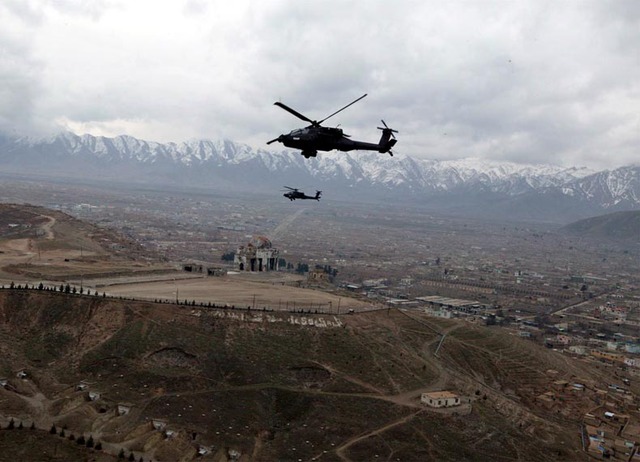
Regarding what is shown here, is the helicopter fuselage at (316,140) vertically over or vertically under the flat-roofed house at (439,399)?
over

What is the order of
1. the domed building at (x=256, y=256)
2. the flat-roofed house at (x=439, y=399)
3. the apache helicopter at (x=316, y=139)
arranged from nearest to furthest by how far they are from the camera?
the apache helicopter at (x=316, y=139), the flat-roofed house at (x=439, y=399), the domed building at (x=256, y=256)

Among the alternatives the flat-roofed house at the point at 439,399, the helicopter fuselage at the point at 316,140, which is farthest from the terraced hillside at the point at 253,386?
the helicopter fuselage at the point at 316,140

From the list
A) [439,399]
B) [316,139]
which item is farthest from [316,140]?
[439,399]

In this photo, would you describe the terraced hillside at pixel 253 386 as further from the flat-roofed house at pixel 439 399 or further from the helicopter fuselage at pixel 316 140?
the helicopter fuselage at pixel 316 140

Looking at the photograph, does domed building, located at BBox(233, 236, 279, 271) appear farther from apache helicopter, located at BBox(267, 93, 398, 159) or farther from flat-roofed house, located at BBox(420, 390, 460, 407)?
apache helicopter, located at BBox(267, 93, 398, 159)

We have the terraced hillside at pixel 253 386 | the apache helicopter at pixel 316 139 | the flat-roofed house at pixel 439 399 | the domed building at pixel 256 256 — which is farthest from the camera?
the domed building at pixel 256 256

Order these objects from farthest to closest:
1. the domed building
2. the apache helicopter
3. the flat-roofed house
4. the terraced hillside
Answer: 1. the domed building
2. the flat-roofed house
3. the terraced hillside
4. the apache helicopter

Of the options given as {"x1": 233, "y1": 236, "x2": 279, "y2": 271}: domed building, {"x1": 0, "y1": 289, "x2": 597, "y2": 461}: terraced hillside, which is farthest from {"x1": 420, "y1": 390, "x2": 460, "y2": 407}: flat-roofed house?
{"x1": 233, "y1": 236, "x2": 279, "y2": 271}: domed building
